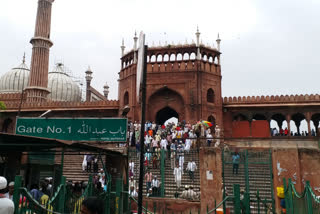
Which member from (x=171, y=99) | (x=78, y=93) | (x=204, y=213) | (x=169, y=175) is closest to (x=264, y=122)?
(x=171, y=99)

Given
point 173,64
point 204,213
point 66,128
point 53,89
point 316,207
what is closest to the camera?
point 316,207

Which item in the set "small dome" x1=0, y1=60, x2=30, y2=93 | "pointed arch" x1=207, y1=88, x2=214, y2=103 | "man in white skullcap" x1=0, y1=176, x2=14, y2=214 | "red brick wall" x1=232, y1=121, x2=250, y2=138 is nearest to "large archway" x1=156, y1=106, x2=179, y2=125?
"pointed arch" x1=207, y1=88, x2=214, y2=103

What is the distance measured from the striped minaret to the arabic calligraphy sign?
16108 millimetres

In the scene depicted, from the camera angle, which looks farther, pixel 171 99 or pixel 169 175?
pixel 171 99

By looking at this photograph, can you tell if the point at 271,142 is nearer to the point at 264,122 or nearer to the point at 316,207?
the point at 264,122

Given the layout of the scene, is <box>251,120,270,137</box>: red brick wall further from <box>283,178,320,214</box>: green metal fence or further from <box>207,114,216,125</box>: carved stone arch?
<box>283,178,320,214</box>: green metal fence

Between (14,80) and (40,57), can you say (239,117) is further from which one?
(14,80)

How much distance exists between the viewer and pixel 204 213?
23.6 feet

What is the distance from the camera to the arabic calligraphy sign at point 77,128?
619 cm

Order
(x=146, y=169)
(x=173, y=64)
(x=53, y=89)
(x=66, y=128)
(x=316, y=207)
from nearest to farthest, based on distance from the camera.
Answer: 1. (x=316, y=207)
2. (x=66, y=128)
3. (x=146, y=169)
4. (x=173, y=64)
5. (x=53, y=89)

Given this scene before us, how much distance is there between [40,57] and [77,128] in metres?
17.4

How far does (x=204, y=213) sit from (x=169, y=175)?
94.4 inches

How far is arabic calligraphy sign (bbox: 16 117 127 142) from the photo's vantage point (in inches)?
244

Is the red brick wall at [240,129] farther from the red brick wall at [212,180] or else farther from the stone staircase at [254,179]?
the red brick wall at [212,180]
